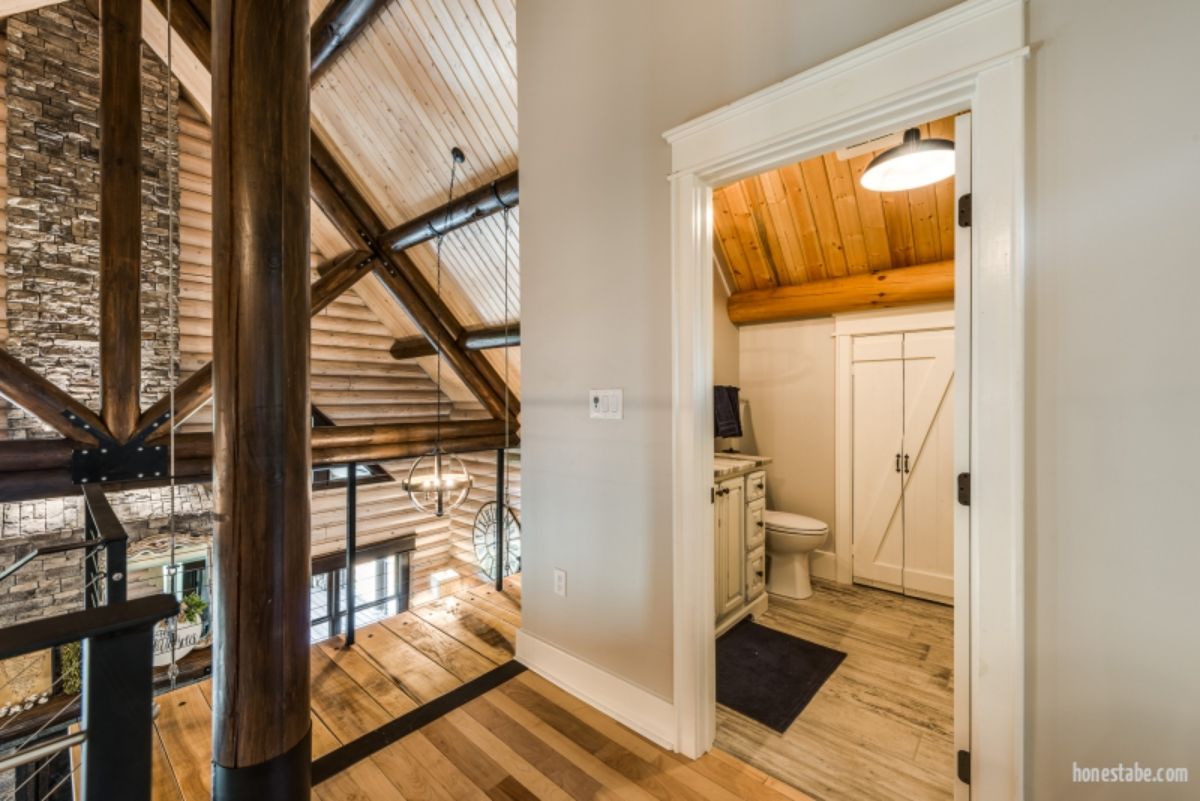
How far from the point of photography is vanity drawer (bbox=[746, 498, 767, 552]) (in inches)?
117

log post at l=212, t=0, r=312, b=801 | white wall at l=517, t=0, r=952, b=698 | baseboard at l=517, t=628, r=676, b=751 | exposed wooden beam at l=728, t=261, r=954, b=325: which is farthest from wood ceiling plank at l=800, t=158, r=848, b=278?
baseboard at l=517, t=628, r=676, b=751

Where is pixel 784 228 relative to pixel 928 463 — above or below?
above

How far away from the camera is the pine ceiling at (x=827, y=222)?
2873mm

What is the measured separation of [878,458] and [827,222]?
170cm

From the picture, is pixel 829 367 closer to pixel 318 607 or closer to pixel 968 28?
pixel 968 28

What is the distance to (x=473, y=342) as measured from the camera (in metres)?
5.28

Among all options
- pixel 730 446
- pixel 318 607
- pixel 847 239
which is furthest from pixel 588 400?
pixel 318 607

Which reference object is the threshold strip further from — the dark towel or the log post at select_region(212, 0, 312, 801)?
the dark towel

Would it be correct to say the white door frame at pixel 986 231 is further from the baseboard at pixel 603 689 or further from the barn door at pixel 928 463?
the barn door at pixel 928 463

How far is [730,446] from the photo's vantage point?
3.83m

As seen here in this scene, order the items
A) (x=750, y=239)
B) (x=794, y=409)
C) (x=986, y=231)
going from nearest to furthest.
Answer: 1. (x=986, y=231)
2. (x=750, y=239)
3. (x=794, y=409)

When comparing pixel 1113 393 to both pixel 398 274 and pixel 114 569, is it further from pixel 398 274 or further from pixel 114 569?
pixel 398 274

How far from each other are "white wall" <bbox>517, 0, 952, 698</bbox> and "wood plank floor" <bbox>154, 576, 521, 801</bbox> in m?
0.44

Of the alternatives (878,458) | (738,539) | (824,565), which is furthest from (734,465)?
(824,565)
